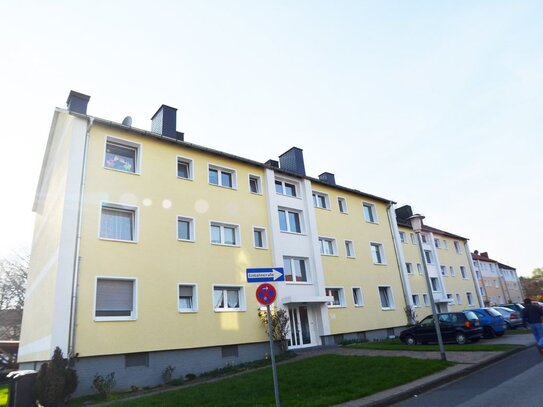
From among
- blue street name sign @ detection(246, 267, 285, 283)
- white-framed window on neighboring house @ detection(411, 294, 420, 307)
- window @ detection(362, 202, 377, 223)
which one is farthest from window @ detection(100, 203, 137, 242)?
white-framed window on neighboring house @ detection(411, 294, 420, 307)

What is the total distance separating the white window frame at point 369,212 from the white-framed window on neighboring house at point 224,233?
11726mm

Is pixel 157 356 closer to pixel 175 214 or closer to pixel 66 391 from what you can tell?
pixel 66 391

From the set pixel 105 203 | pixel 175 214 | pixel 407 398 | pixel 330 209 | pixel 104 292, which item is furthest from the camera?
pixel 330 209

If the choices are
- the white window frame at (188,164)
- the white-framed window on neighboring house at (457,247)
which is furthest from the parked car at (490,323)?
the white-framed window on neighboring house at (457,247)

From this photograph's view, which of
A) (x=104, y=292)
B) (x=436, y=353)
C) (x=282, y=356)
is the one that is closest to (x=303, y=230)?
(x=282, y=356)

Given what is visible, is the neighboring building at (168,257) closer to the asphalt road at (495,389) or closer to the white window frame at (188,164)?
the white window frame at (188,164)

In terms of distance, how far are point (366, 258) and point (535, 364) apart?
1442cm

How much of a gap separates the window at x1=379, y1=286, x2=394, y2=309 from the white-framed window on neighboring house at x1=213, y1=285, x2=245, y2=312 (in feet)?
37.5

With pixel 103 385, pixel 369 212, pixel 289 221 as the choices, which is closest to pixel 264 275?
pixel 103 385

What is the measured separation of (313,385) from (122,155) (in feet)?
38.9

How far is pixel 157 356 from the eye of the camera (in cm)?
1429

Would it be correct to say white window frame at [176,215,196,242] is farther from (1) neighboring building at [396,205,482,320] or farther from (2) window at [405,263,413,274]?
(2) window at [405,263,413,274]

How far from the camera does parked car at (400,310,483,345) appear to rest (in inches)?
678

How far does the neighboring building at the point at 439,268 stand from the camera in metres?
30.4
